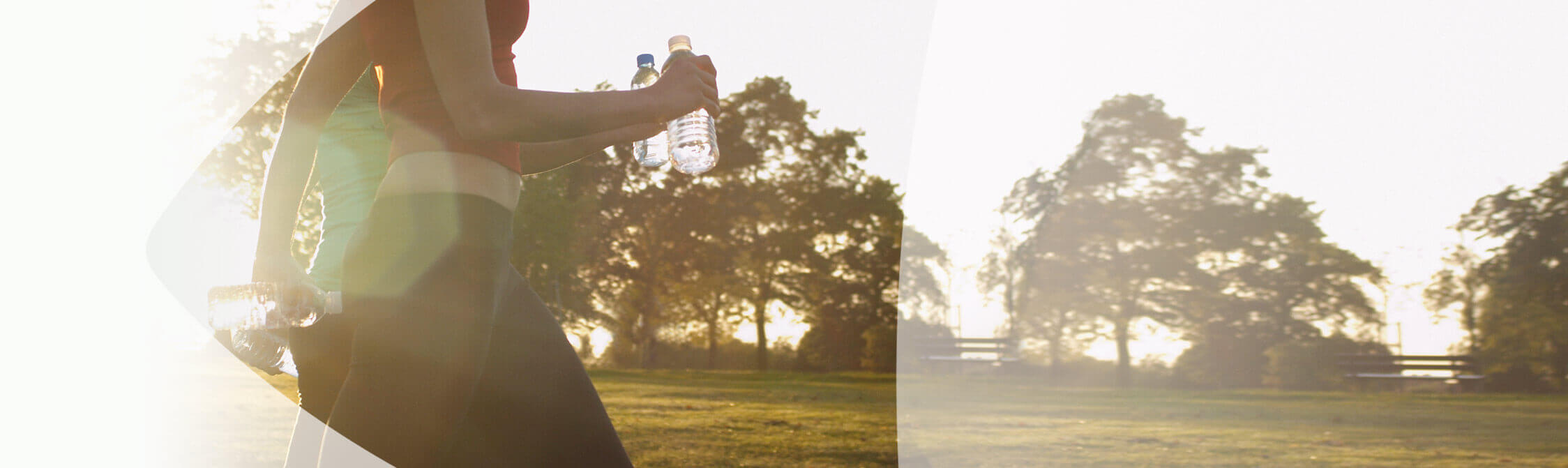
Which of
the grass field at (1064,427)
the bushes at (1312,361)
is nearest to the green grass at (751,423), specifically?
the grass field at (1064,427)

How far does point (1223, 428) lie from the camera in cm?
1178

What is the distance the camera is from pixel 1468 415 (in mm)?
13711

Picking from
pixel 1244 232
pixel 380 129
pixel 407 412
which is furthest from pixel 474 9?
pixel 1244 232

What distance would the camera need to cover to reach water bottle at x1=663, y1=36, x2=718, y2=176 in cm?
208

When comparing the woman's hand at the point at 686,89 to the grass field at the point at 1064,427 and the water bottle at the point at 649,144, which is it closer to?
the water bottle at the point at 649,144

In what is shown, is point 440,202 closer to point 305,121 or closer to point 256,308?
point 256,308

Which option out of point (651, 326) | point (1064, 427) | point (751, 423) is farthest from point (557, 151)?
point (651, 326)

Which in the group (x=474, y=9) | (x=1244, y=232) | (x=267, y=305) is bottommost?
(x=267, y=305)

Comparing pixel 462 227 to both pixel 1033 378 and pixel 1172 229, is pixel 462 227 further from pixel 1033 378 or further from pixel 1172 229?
pixel 1172 229

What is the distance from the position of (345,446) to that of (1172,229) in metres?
23.5

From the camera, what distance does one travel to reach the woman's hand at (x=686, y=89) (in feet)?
4.48

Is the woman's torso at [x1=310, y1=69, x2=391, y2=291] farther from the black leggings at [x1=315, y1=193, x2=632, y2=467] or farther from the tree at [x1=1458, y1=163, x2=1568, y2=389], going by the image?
the tree at [x1=1458, y1=163, x2=1568, y2=389]

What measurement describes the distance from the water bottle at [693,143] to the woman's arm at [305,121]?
61cm

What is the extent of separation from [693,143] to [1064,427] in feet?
32.5
